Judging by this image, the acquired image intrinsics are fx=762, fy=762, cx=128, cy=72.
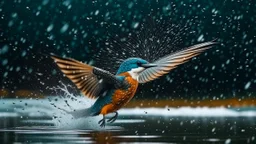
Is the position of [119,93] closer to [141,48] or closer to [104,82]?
[104,82]

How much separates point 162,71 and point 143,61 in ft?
2.55

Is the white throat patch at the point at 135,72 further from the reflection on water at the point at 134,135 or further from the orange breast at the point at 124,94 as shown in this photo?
the reflection on water at the point at 134,135

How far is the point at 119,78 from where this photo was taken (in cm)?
1425

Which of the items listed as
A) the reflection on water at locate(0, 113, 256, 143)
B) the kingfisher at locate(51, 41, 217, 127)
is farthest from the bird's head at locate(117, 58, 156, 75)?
the reflection on water at locate(0, 113, 256, 143)

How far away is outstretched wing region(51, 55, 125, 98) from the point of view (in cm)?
1305

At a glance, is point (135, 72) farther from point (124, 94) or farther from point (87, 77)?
point (87, 77)

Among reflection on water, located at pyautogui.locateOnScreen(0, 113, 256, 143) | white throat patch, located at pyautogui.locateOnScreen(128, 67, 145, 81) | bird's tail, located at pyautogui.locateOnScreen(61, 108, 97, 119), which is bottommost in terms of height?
reflection on water, located at pyautogui.locateOnScreen(0, 113, 256, 143)

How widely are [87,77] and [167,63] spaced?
1874 mm

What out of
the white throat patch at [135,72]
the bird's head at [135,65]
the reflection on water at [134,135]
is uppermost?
the bird's head at [135,65]

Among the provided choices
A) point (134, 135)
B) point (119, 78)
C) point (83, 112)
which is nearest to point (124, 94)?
point (119, 78)

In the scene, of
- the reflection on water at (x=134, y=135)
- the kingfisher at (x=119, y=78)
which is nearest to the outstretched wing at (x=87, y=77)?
the kingfisher at (x=119, y=78)

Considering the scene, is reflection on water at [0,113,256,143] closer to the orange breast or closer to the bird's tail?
the bird's tail

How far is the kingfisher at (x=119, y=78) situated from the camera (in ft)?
45.2

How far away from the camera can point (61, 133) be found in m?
15.9
